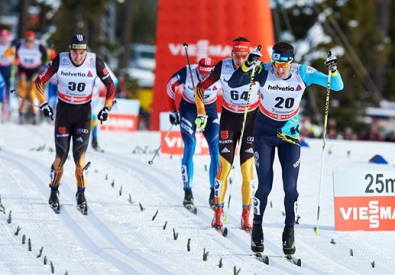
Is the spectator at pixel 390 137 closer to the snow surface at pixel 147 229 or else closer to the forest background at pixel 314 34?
the forest background at pixel 314 34

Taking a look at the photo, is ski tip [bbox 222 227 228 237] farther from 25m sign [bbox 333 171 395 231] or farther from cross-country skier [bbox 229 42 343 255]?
25m sign [bbox 333 171 395 231]

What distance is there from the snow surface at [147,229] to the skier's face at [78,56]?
1796 millimetres

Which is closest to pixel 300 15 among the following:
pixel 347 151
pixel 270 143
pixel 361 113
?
pixel 361 113

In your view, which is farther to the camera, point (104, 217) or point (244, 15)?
point (244, 15)

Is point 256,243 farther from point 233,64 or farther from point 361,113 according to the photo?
point 361,113

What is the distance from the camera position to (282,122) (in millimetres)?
9742

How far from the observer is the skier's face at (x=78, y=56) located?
11.3m

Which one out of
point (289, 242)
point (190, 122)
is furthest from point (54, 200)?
point (289, 242)

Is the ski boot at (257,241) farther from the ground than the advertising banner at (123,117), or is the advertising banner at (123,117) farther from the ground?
the advertising banner at (123,117)

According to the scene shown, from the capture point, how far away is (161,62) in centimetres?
2105

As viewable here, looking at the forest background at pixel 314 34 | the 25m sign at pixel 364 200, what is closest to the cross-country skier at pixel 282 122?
the 25m sign at pixel 364 200

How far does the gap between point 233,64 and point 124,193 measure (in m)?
2.95

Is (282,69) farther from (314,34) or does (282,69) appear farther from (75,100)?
(314,34)

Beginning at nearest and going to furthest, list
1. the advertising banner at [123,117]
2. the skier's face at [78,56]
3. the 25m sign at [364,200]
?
1. the 25m sign at [364,200]
2. the skier's face at [78,56]
3. the advertising banner at [123,117]
